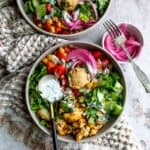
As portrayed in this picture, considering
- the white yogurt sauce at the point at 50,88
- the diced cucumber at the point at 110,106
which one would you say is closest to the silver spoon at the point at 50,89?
the white yogurt sauce at the point at 50,88

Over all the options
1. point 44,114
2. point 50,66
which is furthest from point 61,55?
point 44,114

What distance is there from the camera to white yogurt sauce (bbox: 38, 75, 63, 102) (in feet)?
4.75

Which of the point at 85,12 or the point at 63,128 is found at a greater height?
the point at 85,12

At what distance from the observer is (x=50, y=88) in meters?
1.46

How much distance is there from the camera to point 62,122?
1.43 m

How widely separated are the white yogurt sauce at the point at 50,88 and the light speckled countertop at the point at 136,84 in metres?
0.14

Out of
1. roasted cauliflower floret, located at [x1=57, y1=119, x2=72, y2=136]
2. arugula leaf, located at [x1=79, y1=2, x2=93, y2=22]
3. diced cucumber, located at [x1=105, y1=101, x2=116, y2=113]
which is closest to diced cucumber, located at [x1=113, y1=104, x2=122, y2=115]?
diced cucumber, located at [x1=105, y1=101, x2=116, y2=113]

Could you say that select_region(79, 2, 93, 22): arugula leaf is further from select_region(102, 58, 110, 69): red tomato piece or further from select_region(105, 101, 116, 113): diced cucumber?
select_region(105, 101, 116, 113): diced cucumber

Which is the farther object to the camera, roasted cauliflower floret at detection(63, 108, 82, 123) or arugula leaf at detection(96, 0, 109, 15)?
arugula leaf at detection(96, 0, 109, 15)

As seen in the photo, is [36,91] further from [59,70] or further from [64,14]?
[64,14]

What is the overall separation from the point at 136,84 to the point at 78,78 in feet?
0.55

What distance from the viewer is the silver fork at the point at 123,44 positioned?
150 centimetres

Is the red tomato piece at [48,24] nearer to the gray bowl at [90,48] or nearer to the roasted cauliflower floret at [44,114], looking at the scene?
the gray bowl at [90,48]

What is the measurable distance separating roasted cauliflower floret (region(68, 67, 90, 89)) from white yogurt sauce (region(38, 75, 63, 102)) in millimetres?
36
